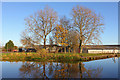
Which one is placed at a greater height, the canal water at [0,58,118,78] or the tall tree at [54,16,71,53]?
the tall tree at [54,16,71,53]

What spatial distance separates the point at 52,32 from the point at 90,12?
447 inches

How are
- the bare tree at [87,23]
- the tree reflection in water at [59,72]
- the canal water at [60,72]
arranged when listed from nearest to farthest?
the tree reflection in water at [59,72] → the canal water at [60,72] → the bare tree at [87,23]

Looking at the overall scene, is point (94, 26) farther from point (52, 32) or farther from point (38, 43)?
point (38, 43)

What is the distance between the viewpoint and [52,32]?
109 ft

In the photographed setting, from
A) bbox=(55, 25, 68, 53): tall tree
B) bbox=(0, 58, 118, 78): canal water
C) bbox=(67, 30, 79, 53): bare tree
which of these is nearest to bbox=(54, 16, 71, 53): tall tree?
bbox=(55, 25, 68, 53): tall tree

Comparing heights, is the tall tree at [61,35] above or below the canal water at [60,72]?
A: above

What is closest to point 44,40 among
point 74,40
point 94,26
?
point 74,40

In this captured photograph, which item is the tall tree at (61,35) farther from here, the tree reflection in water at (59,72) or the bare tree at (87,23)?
the tree reflection in water at (59,72)

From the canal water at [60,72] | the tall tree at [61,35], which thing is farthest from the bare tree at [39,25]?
→ the canal water at [60,72]

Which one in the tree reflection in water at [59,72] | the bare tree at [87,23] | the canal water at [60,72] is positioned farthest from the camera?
the bare tree at [87,23]

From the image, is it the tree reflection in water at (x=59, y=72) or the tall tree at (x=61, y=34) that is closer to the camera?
the tree reflection in water at (x=59, y=72)

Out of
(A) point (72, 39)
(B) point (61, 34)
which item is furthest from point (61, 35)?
(A) point (72, 39)

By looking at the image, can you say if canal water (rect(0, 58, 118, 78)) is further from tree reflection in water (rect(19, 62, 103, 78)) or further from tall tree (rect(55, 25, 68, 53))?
tall tree (rect(55, 25, 68, 53))

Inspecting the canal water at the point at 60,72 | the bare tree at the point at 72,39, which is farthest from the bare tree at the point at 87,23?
the canal water at the point at 60,72
